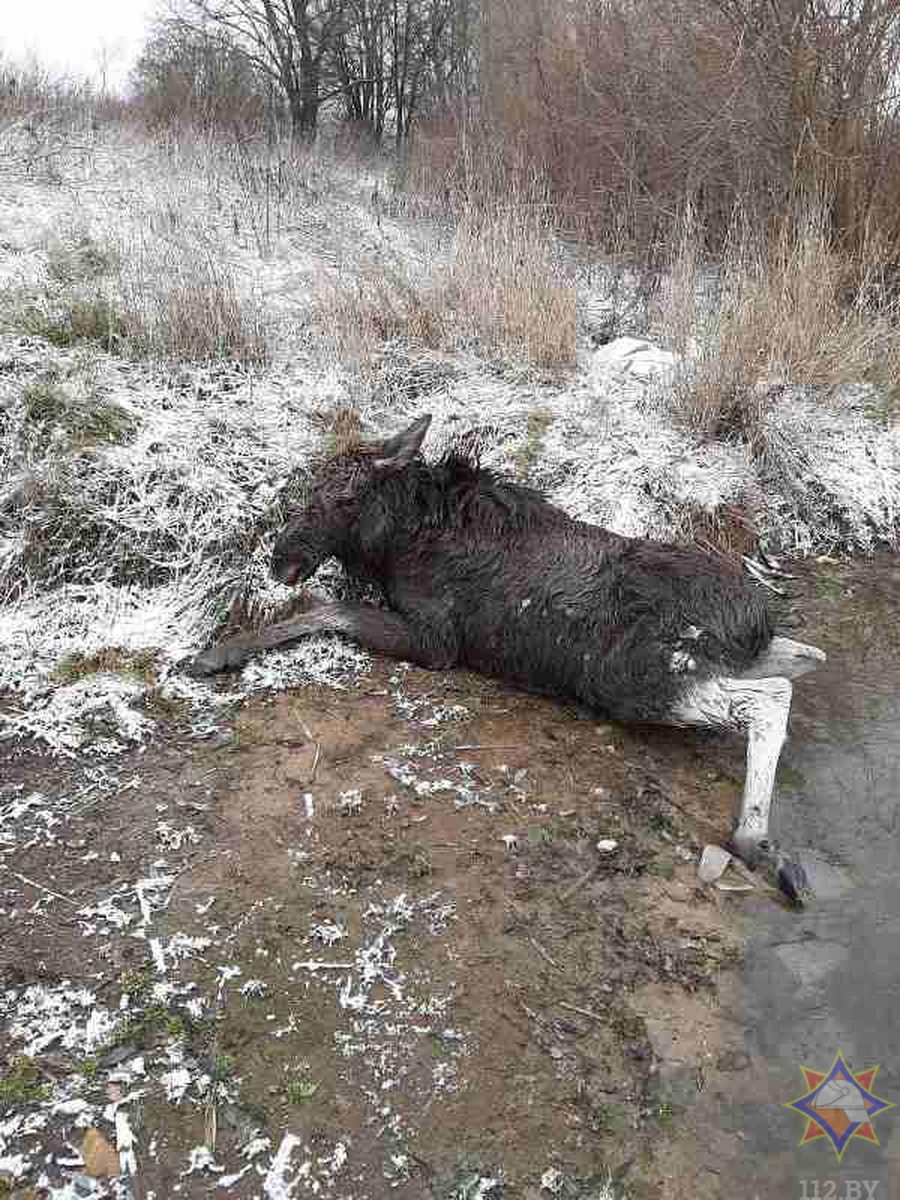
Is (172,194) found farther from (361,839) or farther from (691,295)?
(361,839)

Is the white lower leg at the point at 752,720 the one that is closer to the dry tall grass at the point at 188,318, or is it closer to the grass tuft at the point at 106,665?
Answer: the grass tuft at the point at 106,665

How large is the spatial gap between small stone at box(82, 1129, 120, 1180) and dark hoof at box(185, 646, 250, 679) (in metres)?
2.22

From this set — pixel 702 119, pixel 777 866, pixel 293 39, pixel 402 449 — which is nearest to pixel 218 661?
pixel 402 449

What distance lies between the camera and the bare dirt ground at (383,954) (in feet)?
7.40

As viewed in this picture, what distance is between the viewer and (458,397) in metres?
6.44

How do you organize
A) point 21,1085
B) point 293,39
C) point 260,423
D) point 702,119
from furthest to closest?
point 293,39, point 702,119, point 260,423, point 21,1085

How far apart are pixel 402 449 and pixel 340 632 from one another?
38.2 inches

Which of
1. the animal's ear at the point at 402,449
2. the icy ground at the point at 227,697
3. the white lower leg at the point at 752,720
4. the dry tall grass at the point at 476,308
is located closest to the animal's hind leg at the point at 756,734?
the white lower leg at the point at 752,720

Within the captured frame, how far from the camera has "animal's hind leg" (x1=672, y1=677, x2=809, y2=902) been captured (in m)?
3.15

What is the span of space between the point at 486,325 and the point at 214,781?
4.72 m

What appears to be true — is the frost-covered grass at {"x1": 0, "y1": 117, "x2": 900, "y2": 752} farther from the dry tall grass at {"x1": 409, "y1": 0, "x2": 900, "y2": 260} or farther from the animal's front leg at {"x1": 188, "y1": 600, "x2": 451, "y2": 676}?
the dry tall grass at {"x1": 409, "y1": 0, "x2": 900, "y2": 260}

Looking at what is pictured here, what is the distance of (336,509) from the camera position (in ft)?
14.8

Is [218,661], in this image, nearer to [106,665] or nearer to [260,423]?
[106,665]

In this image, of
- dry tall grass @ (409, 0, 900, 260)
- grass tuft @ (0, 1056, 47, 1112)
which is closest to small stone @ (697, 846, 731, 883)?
grass tuft @ (0, 1056, 47, 1112)
